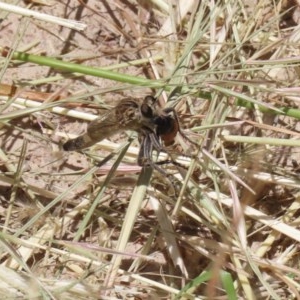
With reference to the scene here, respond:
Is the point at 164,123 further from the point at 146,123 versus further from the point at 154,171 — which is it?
the point at 154,171

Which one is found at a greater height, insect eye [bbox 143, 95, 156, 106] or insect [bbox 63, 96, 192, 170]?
insect eye [bbox 143, 95, 156, 106]

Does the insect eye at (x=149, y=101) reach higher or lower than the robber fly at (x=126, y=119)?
higher

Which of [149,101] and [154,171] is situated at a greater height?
[149,101]

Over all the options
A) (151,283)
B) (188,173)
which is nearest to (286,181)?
(188,173)

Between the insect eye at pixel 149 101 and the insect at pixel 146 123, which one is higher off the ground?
the insect eye at pixel 149 101

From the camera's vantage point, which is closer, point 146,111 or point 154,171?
point 146,111

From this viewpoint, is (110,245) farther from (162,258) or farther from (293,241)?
(293,241)

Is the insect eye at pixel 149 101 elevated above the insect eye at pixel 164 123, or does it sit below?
above

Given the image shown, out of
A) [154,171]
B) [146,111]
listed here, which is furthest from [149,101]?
[154,171]
